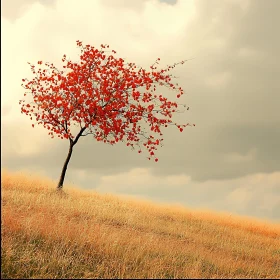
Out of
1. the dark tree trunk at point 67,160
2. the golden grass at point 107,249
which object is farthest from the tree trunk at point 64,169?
the golden grass at point 107,249

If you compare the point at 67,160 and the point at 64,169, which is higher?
the point at 67,160

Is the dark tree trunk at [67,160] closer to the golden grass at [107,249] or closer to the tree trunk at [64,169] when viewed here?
the tree trunk at [64,169]

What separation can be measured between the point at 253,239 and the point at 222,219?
17.6ft

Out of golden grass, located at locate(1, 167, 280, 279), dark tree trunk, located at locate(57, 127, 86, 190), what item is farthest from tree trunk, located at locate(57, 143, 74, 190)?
golden grass, located at locate(1, 167, 280, 279)

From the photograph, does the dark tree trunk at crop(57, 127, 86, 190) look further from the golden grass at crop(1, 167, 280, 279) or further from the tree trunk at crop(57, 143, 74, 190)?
the golden grass at crop(1, 167, 280, 279)

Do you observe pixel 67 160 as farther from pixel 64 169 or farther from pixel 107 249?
pixel 107 249

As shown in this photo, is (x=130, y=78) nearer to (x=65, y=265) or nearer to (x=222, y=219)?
(x=222, y=219)

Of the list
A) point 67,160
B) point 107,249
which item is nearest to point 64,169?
point 67,160

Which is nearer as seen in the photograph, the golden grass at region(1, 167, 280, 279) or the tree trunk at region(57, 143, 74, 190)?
the golden grass at region(1, 167, 280, 279)

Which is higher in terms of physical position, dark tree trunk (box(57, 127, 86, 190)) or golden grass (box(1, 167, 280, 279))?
dark tree trunk (box(57, 127, 86, 190))

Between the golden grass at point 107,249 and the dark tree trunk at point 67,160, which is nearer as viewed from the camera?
the golden grass at point 107,249

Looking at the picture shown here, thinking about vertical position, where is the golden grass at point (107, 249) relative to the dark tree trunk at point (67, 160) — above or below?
below

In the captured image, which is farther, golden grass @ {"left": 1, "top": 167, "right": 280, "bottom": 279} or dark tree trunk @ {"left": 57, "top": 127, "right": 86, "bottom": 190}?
dark tree trunk @ {"left": 57, "top": 127, "right": 86, "bottom": 190}

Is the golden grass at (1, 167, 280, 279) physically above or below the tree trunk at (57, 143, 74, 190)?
below
